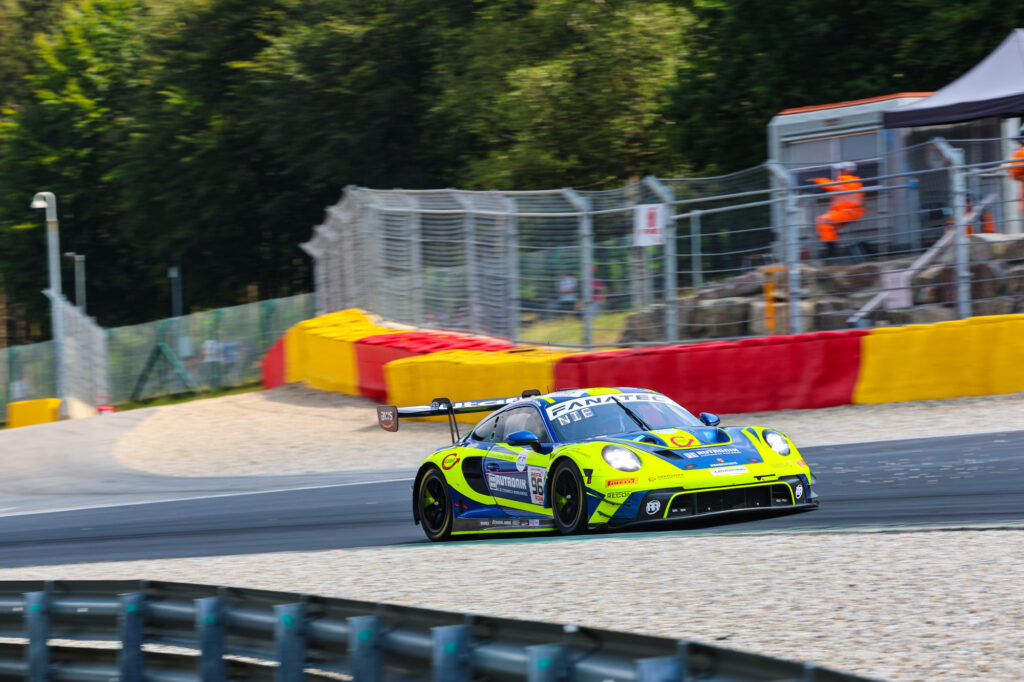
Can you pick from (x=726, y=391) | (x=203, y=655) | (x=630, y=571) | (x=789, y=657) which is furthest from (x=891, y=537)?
(x=726, y=391)

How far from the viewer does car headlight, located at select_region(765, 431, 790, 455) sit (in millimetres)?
9391

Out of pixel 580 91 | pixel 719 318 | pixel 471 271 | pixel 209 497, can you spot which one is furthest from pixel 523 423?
pixel 580 91

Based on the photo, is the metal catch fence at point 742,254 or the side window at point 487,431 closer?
the side window at point 487,431

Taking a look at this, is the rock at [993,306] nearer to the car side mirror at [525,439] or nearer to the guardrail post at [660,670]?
the car side mirror at [525,439]

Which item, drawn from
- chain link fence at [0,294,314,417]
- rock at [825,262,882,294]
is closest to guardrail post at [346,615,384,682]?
rock at [825,262,882,294]

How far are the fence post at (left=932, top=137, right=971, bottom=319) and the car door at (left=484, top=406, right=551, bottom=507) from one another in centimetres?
735

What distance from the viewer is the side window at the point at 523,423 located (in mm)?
9969

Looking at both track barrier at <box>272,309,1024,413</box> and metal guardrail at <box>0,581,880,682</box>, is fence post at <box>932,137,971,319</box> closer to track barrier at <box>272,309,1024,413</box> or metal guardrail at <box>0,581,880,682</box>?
track barrier at <box>272,309,1024,413</box>

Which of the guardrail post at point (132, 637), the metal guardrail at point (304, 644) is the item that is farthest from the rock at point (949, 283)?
the guardrail post at point (132, 637)

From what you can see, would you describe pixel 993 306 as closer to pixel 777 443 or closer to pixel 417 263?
pixel 777 443

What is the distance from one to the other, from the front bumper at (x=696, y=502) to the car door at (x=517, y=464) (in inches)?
34.8

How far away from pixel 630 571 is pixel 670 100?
26633mm

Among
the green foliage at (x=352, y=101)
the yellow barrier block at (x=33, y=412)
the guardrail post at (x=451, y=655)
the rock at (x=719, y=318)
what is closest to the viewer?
the guardrail post at (x=451, y=655)

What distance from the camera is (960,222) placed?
604 inches
